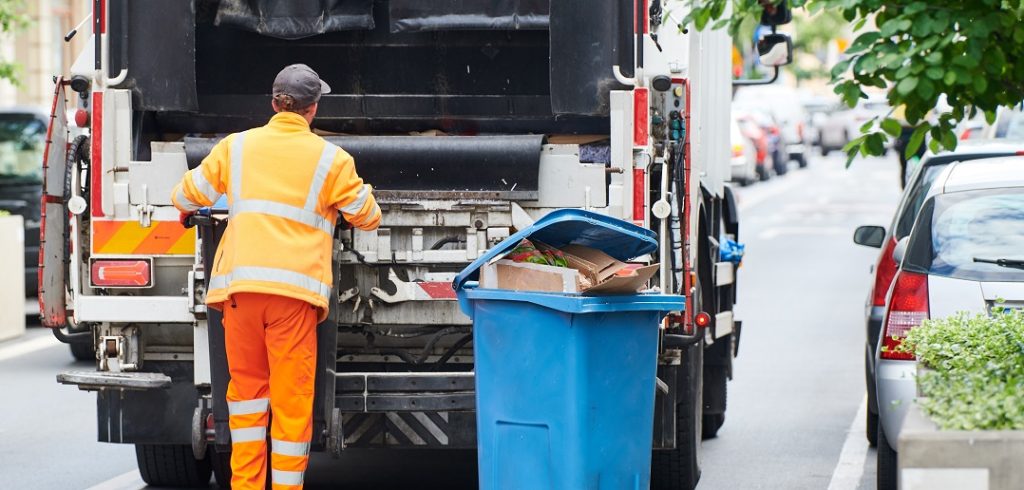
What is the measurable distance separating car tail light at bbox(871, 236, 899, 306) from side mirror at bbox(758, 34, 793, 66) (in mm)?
1043

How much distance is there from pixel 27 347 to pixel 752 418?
229 inches

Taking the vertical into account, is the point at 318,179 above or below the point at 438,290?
above

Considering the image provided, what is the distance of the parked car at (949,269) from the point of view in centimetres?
700

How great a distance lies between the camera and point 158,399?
22.5 feet

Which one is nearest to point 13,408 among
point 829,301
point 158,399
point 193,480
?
point 193,480

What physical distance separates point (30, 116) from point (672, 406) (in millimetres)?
9454

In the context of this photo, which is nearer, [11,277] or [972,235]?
[972,235]

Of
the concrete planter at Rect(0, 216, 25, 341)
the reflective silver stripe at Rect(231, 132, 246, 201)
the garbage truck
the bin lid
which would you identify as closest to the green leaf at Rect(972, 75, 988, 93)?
the bin lid

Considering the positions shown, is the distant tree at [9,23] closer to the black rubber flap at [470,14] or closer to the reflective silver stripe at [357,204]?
the black rubber flap at [470,14]

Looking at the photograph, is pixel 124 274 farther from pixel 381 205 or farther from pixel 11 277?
pixel 11 277

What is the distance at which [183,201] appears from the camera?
643cm

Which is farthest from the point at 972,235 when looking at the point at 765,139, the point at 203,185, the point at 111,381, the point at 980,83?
the point at 765,139

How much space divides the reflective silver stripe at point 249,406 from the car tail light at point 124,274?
2.19 ft

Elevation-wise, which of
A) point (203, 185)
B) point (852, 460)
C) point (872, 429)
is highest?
point (203, 185)
